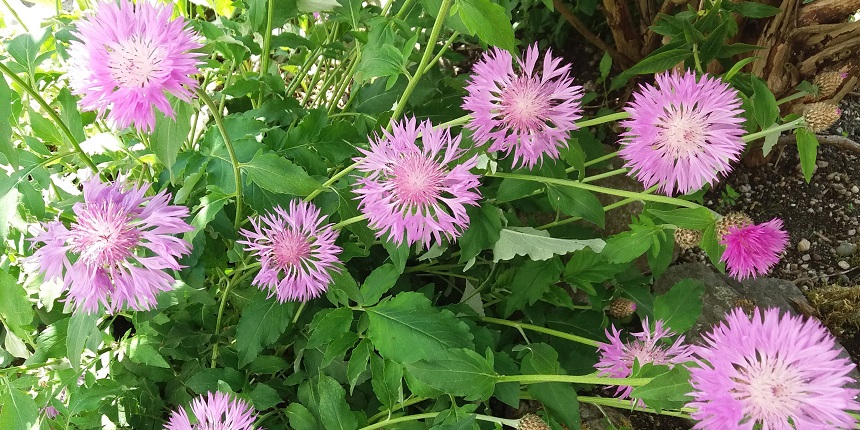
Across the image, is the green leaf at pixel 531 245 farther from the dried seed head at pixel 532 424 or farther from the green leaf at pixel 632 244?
the dried seed head at pixel 532 424

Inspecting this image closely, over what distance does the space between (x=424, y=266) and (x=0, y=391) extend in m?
0.76

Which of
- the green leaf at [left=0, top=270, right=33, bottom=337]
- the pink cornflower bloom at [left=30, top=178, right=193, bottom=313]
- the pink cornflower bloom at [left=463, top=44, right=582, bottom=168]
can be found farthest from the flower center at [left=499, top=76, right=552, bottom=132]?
the green leaf at [left=0, top=270, right=33, bottom=337]

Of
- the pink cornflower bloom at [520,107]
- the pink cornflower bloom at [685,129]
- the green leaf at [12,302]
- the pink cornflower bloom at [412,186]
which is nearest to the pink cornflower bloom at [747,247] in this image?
the pink cornflower bloom at [685,129]

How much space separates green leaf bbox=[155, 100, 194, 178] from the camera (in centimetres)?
74

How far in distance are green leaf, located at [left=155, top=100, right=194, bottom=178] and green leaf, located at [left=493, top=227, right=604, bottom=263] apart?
47 cm

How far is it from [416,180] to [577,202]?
0.28m

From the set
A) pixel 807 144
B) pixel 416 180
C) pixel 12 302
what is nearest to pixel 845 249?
pixel 807 144

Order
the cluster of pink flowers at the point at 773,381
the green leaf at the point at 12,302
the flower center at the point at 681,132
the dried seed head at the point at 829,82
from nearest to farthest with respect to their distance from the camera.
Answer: the cluster of pink flowers at the point at 773,381 < the flower center at the point at 681,132 < the green leaf at the point at 12,302 < the dried seed head at the point at 829,82

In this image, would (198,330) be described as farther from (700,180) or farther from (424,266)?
(700,180)

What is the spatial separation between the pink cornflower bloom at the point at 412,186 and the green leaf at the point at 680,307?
0.41 m

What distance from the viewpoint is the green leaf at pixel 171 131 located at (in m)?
0.74

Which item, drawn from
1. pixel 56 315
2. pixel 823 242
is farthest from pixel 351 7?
pixel 823 242

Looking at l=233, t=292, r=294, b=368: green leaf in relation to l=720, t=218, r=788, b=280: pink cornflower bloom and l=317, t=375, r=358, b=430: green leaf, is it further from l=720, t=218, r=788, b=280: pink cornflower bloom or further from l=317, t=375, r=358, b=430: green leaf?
l=720, t=218, r=788, b=280: pink cornflower bloom

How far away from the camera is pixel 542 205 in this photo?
1.21 m
